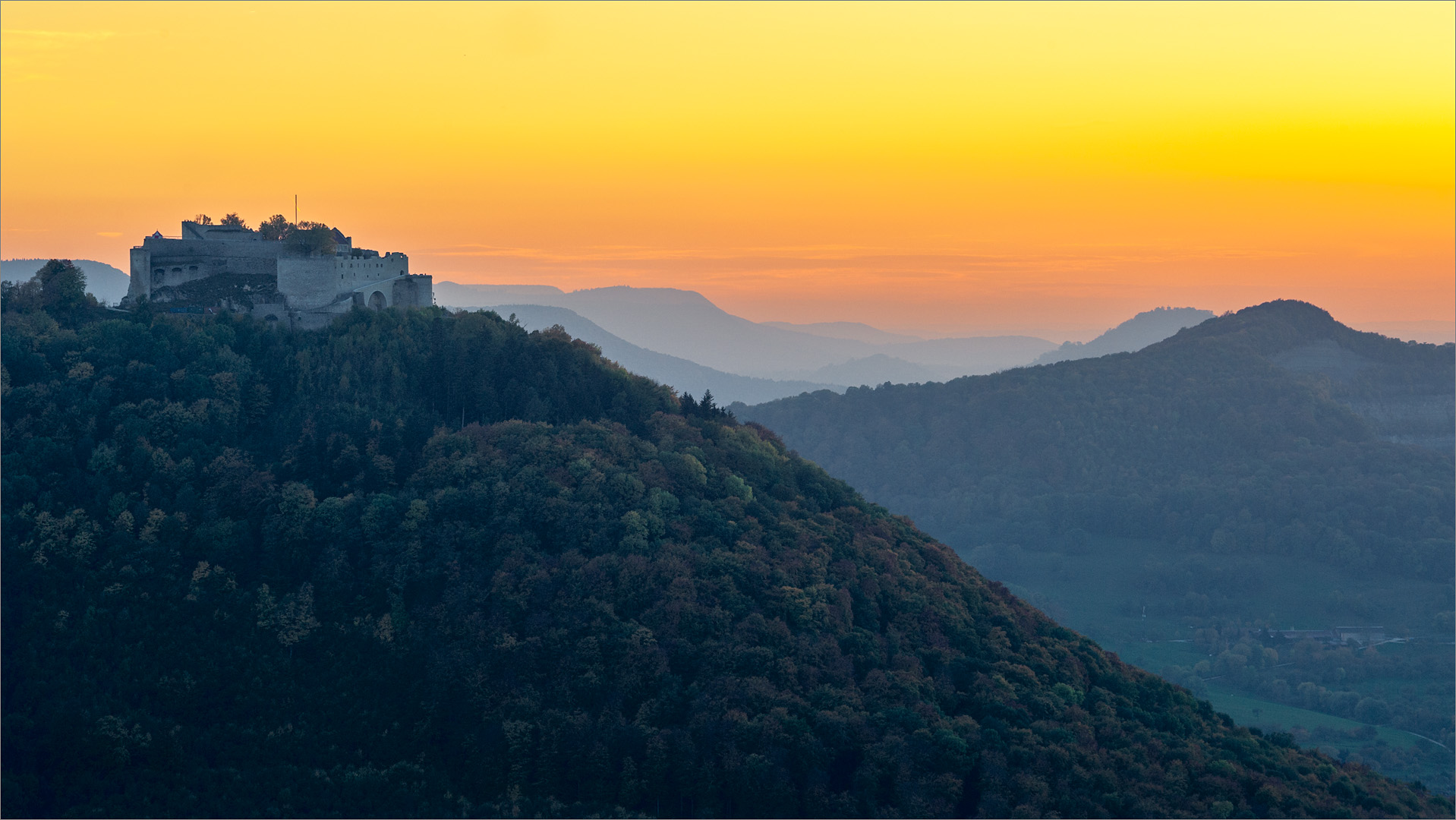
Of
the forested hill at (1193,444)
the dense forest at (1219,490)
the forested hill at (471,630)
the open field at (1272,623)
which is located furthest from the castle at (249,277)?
the forested hill at (1193,444)

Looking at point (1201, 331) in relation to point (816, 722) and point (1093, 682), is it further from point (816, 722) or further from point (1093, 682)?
point (816, 722)

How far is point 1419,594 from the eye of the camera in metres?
115

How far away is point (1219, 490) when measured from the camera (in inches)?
5433

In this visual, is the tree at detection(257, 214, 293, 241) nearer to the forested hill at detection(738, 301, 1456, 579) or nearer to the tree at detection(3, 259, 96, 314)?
the tree at detection(3, 259, 96, 314)

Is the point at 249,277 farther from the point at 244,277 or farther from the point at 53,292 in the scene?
the point at 53,292

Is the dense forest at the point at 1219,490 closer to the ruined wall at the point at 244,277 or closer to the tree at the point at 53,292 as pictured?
the ruined wall at the point at 244,277

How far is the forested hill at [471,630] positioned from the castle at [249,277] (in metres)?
1.96

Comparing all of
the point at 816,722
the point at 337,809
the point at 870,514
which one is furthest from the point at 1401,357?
the point at 337,809

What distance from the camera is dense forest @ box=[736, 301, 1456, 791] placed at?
326ft

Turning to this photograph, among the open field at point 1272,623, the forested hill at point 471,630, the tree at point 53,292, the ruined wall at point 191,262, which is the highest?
the ruined wall at point 191,262

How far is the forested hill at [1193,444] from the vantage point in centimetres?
12962

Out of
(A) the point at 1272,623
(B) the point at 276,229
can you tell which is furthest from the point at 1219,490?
(B) the point at 276,229

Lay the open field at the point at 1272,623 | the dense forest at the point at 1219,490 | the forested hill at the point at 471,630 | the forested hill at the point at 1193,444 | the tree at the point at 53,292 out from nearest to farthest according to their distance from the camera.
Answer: the forested hill at the point at 471,630 → the tree at the point at 53,292 → the open field at the point at 1272,623 → the dense forest at the point at 1219,490 → the forested hill at the point at 1193,444

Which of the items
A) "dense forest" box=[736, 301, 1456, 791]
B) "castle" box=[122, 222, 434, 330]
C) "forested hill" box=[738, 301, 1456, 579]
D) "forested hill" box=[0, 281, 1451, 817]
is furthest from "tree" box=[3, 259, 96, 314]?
"forested hill" box=[738, 301, 1456, 579]
